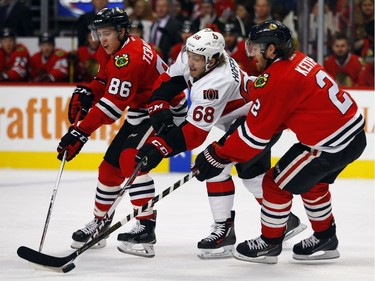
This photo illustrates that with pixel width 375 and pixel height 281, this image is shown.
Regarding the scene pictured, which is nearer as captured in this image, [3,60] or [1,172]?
[1,172]

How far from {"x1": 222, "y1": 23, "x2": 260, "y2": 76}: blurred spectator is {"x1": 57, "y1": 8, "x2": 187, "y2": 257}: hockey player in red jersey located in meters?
3.31

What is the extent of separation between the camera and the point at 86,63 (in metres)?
9.09

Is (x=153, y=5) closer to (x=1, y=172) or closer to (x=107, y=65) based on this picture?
(x=1, y=172)

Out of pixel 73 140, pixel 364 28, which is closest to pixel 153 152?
pixel 73 140

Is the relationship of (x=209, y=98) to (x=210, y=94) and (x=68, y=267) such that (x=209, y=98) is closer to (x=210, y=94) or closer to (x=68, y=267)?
(x=210, y=94)

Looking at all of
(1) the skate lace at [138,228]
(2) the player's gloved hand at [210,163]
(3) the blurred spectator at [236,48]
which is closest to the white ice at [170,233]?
(1) the skate lace at [138,228]

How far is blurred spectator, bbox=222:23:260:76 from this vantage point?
8547 millimetres

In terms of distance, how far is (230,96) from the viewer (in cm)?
489

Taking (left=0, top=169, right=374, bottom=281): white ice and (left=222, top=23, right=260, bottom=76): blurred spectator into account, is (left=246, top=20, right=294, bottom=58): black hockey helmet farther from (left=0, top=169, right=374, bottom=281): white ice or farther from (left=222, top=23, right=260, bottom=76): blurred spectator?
(left=222, top=23, right=260, bottom=76): blurred spectator

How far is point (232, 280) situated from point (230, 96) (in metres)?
0.89

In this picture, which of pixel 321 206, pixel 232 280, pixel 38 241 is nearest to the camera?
pixel 232 280

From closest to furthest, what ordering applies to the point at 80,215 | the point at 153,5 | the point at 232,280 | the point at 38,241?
1. the point at 232,280
2. the point at 38,241
3. the point at 80,215
4. the point at 153,5

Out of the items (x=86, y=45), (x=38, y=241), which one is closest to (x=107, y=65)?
(x=38, y=241)

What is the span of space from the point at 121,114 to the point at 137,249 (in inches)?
25.1
